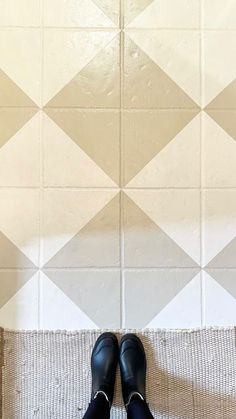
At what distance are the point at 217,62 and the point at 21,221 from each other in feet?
2.30

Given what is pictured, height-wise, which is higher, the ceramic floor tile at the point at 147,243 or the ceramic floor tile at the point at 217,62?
the ceramic floor tile at the point at 217,62

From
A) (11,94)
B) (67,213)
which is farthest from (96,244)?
(11,94)

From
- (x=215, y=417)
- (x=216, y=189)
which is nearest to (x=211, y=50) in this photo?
(x=216, y=189)

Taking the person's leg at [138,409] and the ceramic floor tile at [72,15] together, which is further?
the ceramic floor tile at [72,15]

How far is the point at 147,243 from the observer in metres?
1.16

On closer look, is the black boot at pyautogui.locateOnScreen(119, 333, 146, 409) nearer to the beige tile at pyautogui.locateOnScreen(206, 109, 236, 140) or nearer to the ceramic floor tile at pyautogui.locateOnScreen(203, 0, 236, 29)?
the beige tile at pyautogui.locateOnScreen(206, 109, 236, 140)

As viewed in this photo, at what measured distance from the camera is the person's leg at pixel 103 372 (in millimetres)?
1072

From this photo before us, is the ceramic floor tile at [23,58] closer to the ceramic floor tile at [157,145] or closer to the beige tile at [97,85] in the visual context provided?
the beige tile at [97,85]

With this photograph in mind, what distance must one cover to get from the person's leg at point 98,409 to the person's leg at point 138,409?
6cm

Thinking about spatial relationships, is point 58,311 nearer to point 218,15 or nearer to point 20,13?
point 20,13

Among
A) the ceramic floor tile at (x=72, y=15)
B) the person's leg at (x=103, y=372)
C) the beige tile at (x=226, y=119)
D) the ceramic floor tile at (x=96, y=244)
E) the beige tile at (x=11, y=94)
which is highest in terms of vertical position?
the ceramic floor tile at (x=72, y=15)

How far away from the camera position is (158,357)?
3.79 ft

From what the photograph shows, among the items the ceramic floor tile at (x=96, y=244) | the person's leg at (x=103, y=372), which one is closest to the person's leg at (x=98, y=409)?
the person's leg at (x=103, y=372)

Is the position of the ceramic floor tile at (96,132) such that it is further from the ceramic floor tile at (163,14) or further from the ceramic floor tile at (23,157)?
the ceramic floor tile at (163,14)
